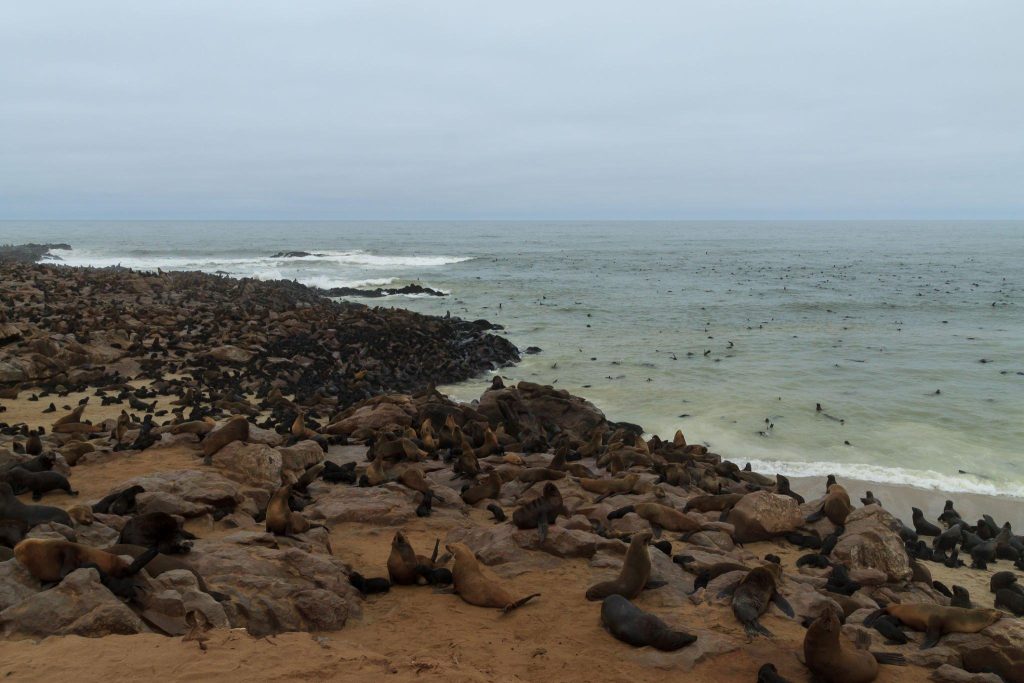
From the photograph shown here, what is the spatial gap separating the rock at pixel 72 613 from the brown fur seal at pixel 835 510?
25.5 ft

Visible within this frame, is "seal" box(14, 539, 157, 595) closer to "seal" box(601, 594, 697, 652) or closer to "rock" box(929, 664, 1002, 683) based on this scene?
"seal" box(601, 594, 697, 652)

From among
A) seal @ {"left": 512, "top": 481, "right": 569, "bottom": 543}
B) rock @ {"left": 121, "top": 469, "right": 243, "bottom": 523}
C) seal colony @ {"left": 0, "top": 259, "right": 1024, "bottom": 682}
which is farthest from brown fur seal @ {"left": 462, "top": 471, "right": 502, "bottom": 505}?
rock @ {"left": 121, "top": 469, "right": 243, "bottom": 523}

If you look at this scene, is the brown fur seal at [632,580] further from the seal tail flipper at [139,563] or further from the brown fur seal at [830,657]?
the seal tail flipper at [139,563]

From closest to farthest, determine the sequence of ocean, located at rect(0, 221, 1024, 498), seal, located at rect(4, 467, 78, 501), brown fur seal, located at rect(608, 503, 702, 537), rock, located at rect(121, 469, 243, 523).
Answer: rock, located at rect(121, 469, 243, 523) → seal, located at rect(4, 467, 78, 501) → brown fur seal, located at rect(608, 503, 702, 537) → ocean, located at rect(0, 221, 1024, 498)

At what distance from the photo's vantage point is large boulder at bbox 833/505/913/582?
284 inches

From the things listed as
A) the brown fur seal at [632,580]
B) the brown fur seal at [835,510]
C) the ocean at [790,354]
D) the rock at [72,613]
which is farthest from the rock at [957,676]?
the ocean at [790,354]

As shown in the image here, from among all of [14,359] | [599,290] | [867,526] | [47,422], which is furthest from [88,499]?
[599,290]

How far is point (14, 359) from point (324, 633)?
13.5m

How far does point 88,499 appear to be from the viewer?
23.0 feet

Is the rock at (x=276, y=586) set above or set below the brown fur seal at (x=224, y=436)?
below

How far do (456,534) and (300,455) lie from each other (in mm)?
3053

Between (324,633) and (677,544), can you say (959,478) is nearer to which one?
(677,544)

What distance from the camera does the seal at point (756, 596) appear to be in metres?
5.70

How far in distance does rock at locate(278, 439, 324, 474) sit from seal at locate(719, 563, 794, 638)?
579 cm
